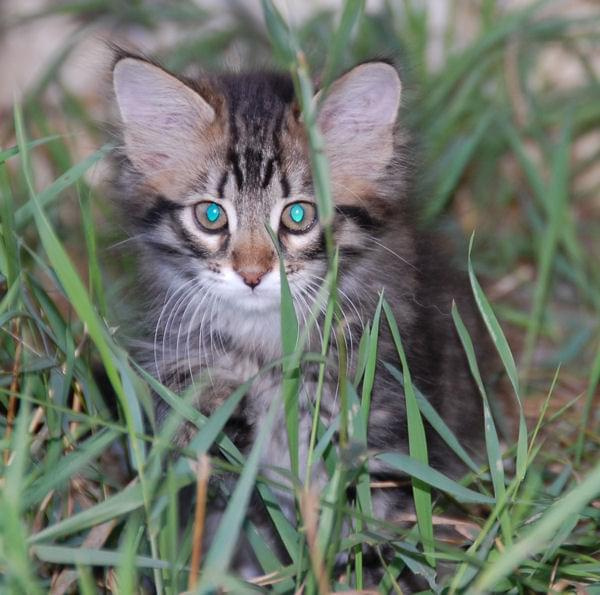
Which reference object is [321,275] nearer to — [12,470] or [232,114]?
[232,114]

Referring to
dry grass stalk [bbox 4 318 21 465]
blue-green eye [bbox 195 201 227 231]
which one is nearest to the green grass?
dry grass stalk [bbox 4 318 21 465]

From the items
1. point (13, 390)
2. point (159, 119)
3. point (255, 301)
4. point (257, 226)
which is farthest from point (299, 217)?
point (13, 390)

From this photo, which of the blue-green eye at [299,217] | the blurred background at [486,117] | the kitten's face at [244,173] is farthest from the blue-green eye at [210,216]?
the blurred background at [486,117]

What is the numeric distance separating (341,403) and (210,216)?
1.71 feet

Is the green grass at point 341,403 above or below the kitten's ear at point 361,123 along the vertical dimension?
below

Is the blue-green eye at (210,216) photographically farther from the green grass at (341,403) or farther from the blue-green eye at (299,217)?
the green grass at (341,403)

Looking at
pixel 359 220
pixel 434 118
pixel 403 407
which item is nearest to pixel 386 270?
pixel 359 220

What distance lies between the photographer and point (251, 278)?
2066mm

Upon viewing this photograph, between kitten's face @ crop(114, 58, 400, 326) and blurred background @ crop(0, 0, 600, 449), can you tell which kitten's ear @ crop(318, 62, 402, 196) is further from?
blurred background @ crop(0, 0, 600, 449)

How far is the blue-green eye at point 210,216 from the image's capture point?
7.04ft

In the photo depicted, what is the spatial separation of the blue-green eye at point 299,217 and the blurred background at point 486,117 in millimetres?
1215

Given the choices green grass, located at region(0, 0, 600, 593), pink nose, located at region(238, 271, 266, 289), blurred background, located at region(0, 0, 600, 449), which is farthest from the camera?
blurred background, located at region(0, 0, 600, 449)

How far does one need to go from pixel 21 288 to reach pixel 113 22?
7.78 feet

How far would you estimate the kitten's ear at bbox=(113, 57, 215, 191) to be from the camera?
2.21 metres
